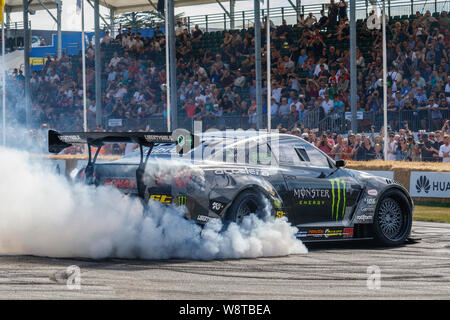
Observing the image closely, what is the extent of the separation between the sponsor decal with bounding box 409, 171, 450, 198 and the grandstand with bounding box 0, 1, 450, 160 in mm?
4033

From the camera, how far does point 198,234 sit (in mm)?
9031

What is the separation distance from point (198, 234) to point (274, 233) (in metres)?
1.08

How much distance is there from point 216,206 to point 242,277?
5.02ft

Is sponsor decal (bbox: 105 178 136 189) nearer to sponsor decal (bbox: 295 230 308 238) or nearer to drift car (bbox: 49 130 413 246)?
drift car (bbox: 49 130 413 246)

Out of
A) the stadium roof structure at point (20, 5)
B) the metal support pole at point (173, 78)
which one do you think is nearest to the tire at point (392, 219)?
the metal support pole at point (173, 78)

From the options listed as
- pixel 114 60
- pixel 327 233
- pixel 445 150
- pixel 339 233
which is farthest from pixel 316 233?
pixel 114 60

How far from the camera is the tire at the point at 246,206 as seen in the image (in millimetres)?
9250

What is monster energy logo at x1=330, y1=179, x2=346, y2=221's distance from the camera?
10.5 metres

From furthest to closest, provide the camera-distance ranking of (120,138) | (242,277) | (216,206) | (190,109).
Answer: (190,109) < (120,138) < (216,206) < (242,277)

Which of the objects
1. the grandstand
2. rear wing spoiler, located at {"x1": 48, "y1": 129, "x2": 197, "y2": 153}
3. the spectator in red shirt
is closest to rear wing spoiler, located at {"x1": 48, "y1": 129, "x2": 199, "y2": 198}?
rear wing spoiler, located at {"x1": 48, "y1": 129, "x2": 197, "y2": 153}

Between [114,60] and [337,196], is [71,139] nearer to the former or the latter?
[337,196]

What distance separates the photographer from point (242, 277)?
7738mm

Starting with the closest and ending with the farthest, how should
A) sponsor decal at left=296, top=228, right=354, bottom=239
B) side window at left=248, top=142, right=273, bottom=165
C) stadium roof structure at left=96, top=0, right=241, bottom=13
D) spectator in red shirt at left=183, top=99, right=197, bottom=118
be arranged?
side window at left=248, top=142, right=273, bottom=165, sponsor decal at left=296, top=228, right=354, bottom=239, spectator in red shirt at left=183, top=99, right=197, bottom=118, stadium roof structure at left=96, top=0, right=241, bottom=13
